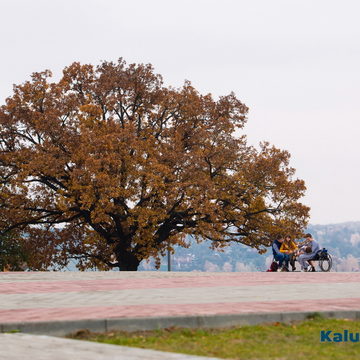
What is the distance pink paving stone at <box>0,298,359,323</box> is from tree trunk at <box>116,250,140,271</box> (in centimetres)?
2485

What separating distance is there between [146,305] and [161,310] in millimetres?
846

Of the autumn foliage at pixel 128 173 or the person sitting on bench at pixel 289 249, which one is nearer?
the person sitting on bench at pixel 289 249

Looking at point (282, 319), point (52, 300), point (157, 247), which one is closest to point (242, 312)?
point (282, 319)

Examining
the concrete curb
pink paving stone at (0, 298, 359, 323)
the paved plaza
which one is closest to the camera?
the concrete curb

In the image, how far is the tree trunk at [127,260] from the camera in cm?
3528

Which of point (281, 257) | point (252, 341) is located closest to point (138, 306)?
point (252, 341)

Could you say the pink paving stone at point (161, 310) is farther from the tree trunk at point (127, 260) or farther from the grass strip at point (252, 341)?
the tree trunk at point (127, 260)

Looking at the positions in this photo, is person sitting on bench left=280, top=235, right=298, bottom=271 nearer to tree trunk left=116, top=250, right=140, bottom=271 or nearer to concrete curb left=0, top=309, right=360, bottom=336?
tree trunk left=116, top=250, right=140, bottom=271

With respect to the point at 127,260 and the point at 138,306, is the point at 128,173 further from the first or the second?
the point at 138,306

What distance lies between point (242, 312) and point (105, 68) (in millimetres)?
30571

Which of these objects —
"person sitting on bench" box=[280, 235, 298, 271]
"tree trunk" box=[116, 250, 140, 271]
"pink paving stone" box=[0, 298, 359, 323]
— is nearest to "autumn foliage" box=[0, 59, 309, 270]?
"tree trunk" box=[116, 250, 140, 271]

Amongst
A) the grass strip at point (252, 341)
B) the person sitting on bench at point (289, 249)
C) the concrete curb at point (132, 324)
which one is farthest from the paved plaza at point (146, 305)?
the person sitting on bench at point (289, 249)

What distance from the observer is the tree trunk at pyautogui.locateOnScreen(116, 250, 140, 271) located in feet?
116

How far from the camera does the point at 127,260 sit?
35.4 m
